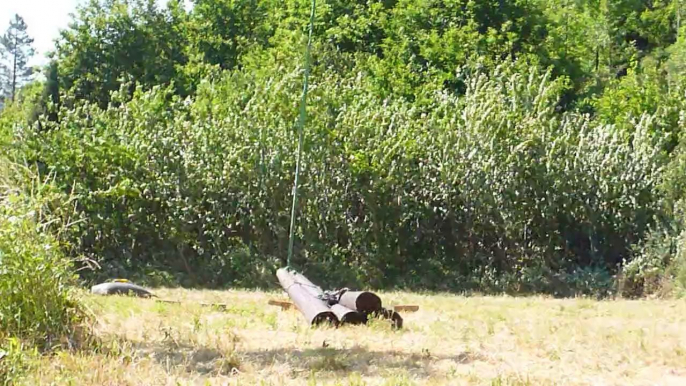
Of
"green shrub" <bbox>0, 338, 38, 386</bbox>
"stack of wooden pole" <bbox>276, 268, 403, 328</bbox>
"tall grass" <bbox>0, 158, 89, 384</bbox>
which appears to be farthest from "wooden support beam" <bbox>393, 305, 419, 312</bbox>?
"green shrub" <bbox>0, 338, 38, 386</bbox>

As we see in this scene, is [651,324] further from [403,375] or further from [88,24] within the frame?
[88,24]

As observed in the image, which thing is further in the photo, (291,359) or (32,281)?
(291,359)

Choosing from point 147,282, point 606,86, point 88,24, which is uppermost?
point 88,24

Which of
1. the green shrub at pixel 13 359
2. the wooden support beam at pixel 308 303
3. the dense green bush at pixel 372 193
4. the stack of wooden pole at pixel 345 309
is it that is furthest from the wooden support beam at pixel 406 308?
the green shrub at pixel 13 359

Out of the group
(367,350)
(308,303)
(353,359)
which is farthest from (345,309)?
(353,359)

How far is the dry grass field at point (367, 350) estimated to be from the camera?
639 centimetres

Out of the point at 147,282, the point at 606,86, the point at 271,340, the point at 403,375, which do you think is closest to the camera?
the point at 403,375

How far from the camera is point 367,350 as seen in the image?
298 inches

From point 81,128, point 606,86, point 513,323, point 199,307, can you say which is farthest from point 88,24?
point 513,323

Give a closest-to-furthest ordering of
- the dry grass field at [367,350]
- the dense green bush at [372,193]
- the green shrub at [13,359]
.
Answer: the green shrub at [13,359] < the dry grass field at [367,350] < the dense green bush at [372,193]

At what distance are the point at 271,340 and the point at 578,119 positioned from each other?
11.5m

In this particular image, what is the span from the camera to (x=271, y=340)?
26.7 ft

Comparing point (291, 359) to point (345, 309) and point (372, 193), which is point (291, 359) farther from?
point (372, 193)

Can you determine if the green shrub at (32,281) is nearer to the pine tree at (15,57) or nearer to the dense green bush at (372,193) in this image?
the dense green bush at (372,193)
